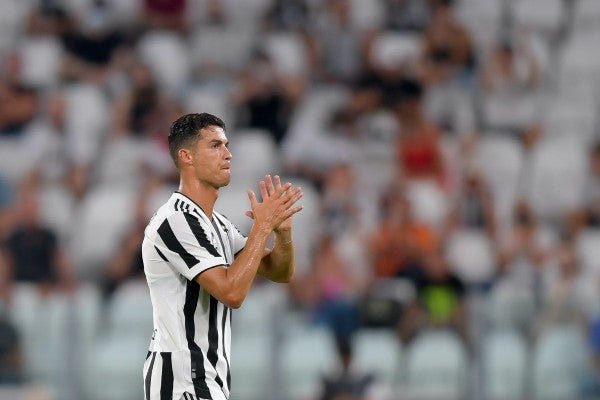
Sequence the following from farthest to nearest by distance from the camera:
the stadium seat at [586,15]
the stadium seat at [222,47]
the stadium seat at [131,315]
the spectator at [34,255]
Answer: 1. the stadium seat at [586,15]
2. the stadium seat at [222,47]
3. the spectator at [34,255]
4. the stadium seat at [131,315]

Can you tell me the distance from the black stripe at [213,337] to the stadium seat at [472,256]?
513 centimetres

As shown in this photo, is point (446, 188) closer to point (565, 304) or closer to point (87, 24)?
point (565, 304)

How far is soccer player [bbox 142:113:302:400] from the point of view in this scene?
473 cm

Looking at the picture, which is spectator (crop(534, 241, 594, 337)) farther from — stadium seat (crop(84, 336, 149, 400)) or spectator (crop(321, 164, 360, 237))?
stadium seat (crop(84, 336, 149, 400))

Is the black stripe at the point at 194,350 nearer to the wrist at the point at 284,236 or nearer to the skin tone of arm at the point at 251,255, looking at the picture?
the skin tone of arm at the point at 251,255

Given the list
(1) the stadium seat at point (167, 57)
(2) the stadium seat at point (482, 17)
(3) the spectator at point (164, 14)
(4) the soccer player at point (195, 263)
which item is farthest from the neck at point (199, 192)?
(2) the stadium seat at point (482, 17)

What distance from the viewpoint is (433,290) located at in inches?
378

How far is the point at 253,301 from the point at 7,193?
2.80m

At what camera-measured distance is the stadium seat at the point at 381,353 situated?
30.5ft

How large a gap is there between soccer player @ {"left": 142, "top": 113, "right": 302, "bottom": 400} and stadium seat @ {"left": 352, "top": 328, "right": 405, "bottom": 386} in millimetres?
4407

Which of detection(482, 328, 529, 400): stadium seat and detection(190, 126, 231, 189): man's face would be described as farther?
detection(482, 328, 529, 400): stadium seat

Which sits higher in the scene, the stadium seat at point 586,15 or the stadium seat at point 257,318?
the stadium seat at point 586,15

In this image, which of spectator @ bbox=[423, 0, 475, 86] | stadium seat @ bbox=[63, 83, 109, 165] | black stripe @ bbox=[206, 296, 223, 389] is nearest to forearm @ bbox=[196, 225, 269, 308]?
black stripe @ bbox=[206, 296, 223, 389]

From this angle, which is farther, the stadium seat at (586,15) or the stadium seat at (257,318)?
the stadium seat at (586,15)
